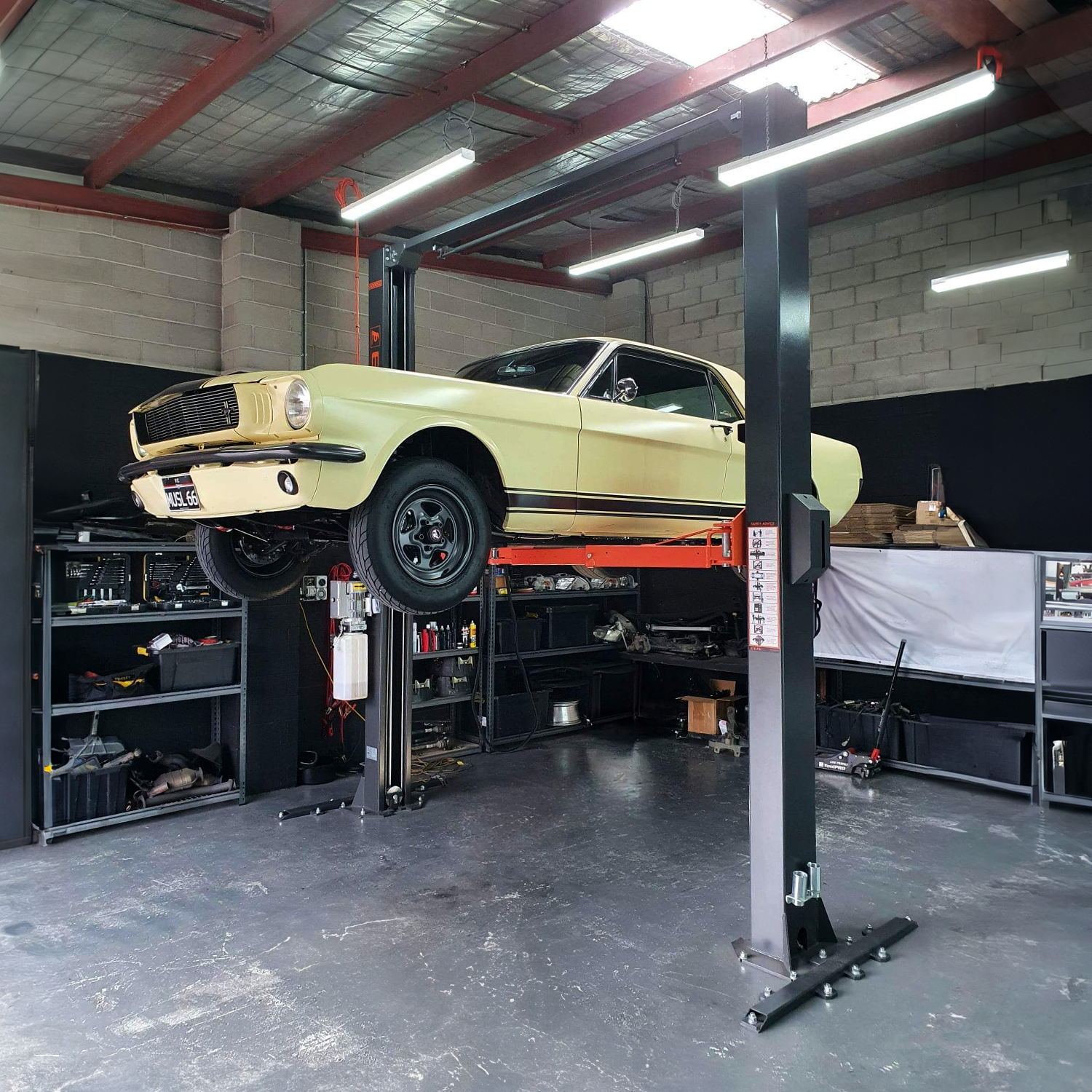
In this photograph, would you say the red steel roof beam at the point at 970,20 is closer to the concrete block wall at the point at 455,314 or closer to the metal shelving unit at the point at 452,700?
the concrete block wall at the point at 455,314

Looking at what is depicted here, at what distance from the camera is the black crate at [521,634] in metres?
8.00

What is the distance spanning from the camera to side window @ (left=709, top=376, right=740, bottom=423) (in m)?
5.27

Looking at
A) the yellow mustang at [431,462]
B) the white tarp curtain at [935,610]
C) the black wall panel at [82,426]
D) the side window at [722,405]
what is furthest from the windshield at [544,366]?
the white tarp curtain at [935,610]

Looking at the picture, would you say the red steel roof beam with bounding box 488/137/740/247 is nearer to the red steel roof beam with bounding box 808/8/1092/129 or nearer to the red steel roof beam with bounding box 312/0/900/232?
the red steel roof beam with bounding box 312/0/900/232

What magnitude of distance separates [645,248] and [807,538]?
3.57 metres

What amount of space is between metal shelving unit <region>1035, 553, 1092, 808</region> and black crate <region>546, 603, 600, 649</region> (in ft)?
12.7

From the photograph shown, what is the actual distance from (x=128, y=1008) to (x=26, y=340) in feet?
14.9

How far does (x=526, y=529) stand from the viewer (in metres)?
4.12

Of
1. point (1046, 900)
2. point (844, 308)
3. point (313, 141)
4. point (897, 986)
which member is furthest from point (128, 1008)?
point (844, 308)

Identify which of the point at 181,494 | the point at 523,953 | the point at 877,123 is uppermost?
the point at 877,123

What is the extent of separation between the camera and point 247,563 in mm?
4590

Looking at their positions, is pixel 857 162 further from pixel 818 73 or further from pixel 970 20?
pixel 970 20

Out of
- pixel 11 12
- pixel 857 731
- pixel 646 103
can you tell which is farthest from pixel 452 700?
pixel 11 12

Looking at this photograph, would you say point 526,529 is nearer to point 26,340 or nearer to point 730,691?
point 26,340
